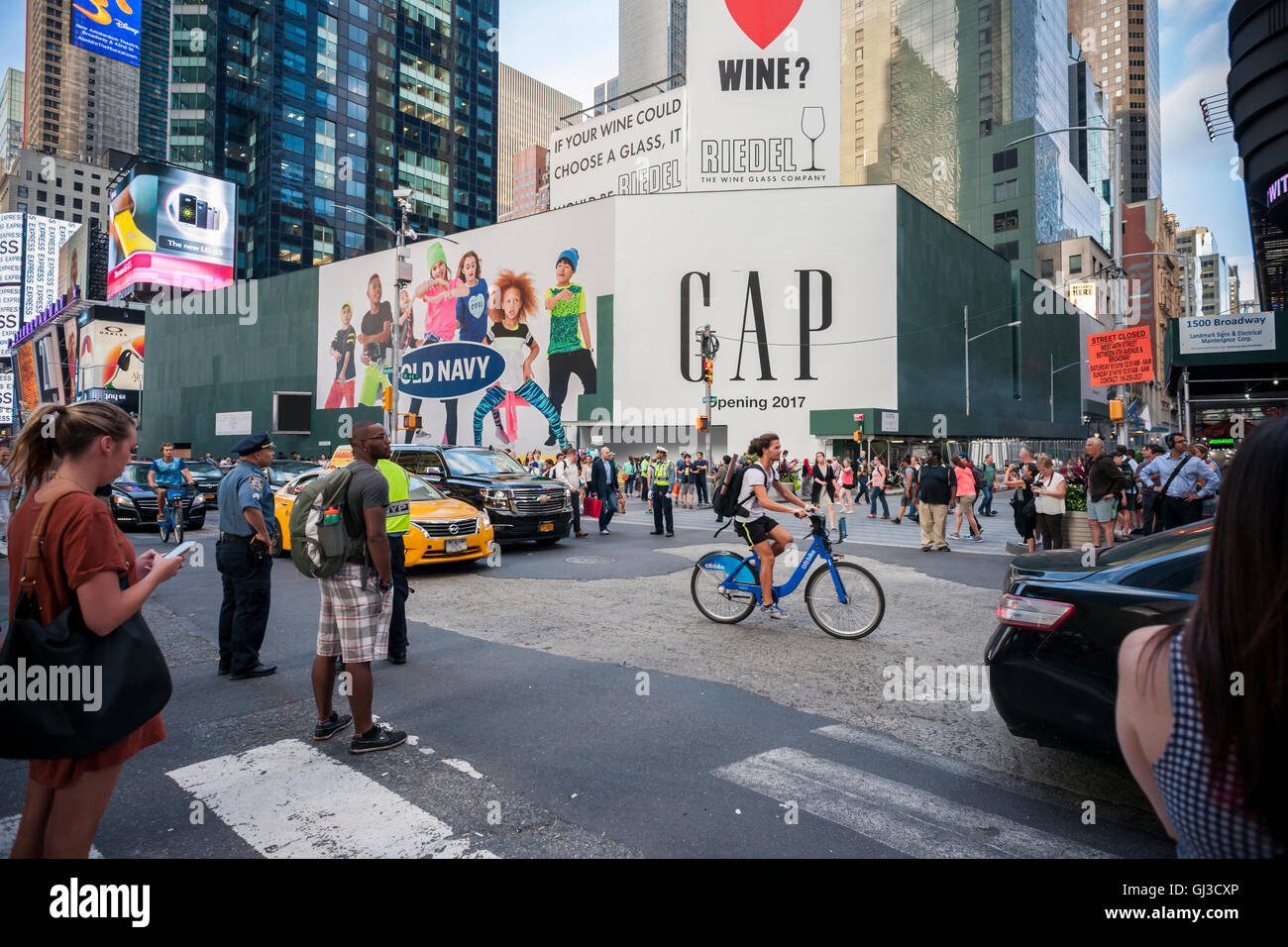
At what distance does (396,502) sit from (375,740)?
277 centimetres

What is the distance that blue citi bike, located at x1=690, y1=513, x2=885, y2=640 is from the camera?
7121mm

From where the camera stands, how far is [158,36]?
12738cm

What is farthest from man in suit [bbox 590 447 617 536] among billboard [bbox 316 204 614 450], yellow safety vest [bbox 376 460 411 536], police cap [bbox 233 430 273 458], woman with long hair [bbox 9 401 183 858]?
billboard [bbox 316 204 614 450]

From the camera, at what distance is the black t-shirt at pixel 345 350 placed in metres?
47.5

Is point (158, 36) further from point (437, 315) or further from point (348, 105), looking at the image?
point (437, 315)

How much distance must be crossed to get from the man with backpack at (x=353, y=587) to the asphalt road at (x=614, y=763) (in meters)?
0.23

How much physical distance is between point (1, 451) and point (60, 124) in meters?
140

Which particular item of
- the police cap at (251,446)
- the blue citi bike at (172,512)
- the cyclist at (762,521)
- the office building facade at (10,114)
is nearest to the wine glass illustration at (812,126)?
the blue citi bike at (172,512)

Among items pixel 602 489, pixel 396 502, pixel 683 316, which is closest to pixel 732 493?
→ pixel 396 502

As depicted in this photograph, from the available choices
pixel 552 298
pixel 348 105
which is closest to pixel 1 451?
pixel 552 298

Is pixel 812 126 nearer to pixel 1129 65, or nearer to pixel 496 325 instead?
pixel 496 325

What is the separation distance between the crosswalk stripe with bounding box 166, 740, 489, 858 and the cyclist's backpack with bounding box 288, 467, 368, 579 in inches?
42.8

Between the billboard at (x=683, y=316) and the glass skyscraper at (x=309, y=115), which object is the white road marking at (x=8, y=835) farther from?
the glass skyscraper at (x=309, y=115)

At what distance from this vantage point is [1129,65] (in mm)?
142500
